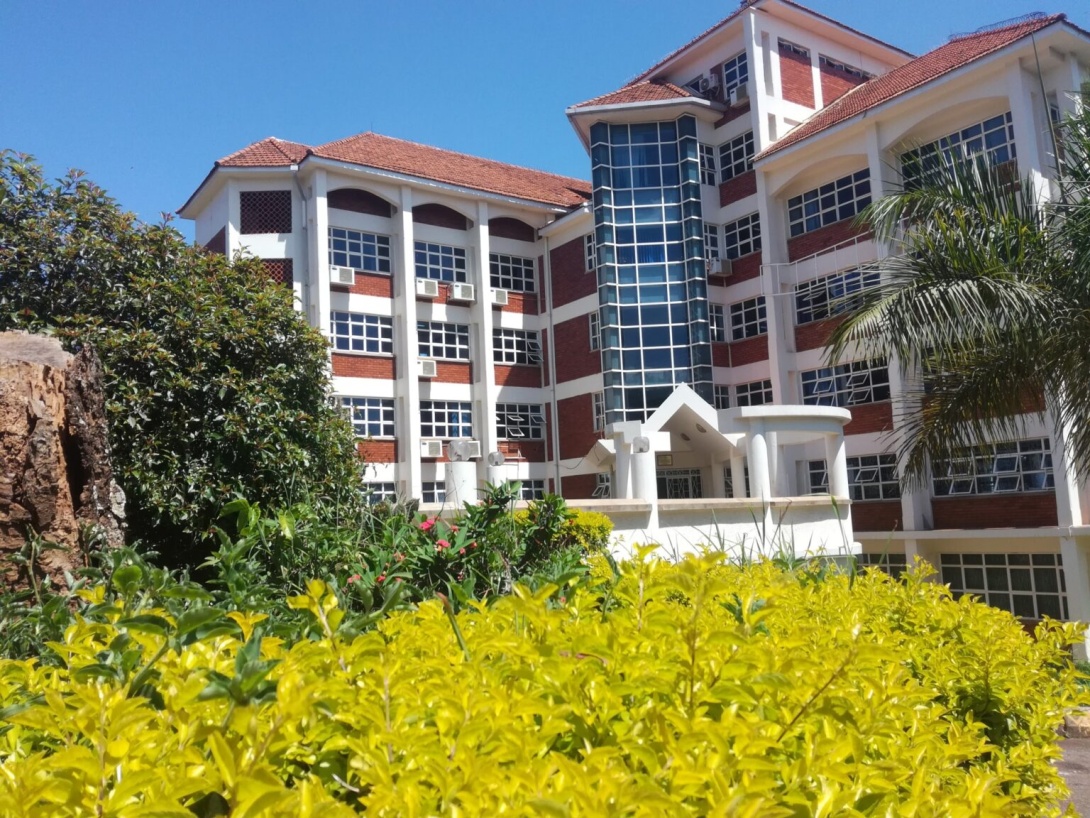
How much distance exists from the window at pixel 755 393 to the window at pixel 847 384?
1.20 metres

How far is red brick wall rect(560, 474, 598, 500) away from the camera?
26453 millimetres

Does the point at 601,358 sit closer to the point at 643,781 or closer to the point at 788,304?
the point at 788,304

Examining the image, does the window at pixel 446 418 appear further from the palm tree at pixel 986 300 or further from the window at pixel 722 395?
the palm tree at pixel 986 300

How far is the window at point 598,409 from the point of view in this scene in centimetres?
2651

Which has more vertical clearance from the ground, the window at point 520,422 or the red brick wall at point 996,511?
the window at point 520,422

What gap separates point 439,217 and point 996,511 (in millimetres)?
17498

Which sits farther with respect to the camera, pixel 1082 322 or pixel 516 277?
pixel 516 277

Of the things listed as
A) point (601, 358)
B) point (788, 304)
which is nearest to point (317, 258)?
point (601, 358)

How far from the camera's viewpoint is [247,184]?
81.9ft

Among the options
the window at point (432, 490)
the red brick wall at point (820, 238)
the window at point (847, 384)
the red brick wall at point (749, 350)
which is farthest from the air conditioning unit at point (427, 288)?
the window at point (847, 384)

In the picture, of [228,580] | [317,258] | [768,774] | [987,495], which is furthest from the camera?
[317,258]

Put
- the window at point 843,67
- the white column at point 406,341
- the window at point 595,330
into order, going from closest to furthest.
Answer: the white column at point 406,341 → the window at point 595,330 → the window at point 843,67

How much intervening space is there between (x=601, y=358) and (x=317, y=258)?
8573mm

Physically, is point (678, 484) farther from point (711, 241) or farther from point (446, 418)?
point (711, 241)
